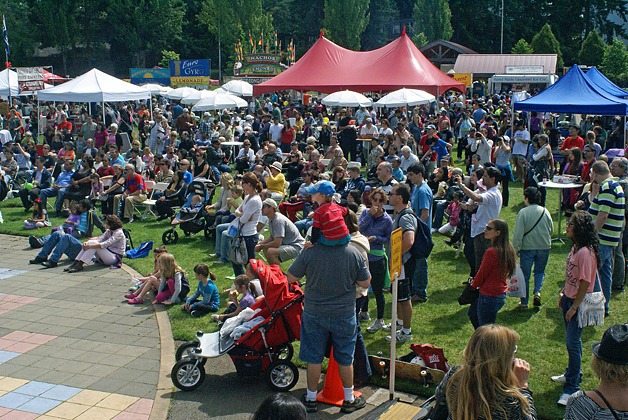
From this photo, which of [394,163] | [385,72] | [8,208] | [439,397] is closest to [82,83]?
[8,208]

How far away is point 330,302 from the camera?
20.4 feet

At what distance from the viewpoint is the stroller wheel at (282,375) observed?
705cm

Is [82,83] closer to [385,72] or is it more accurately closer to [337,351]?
[385,72]

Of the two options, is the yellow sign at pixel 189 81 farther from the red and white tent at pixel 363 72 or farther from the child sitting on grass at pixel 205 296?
the child sitting on grass at pixel 205 296

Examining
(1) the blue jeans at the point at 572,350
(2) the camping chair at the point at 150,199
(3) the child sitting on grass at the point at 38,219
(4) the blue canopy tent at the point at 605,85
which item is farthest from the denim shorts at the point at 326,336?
(4) the blue canopy tent at the point at 605,85

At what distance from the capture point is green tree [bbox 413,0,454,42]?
78619 mm

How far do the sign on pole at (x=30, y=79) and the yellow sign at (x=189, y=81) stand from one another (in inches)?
640

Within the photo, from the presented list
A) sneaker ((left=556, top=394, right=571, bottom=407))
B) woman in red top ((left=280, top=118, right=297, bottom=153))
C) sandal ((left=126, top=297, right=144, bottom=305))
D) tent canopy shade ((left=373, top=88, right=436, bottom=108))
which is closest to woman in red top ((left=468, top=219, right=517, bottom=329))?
sneaker ((left=556, top=394, right=571, bottom=407))

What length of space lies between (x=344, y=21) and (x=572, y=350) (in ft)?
253

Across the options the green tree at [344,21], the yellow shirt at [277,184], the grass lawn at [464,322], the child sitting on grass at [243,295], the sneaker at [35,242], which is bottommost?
the sneaker at [35,242]

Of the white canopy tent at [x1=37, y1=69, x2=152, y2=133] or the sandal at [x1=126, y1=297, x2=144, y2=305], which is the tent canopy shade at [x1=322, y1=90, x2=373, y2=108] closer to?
the white canopy tent at [x1=37, y1=69, x2=152, y2=133]

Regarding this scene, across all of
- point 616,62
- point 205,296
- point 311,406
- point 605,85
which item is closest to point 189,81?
point 616,62

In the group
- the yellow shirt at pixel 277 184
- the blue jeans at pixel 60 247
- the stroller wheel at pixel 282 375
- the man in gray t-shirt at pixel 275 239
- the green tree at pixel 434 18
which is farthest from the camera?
the green tree at pixel 434 18

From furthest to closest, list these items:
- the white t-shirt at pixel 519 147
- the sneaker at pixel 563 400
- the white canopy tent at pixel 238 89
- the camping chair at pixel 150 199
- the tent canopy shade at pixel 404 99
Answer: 1. the white canopy tent at pixel 238 89
2. the tent canopy shade at pixel 404 99
3. the white t-shirt at pixel 519 147
4. the camping chair at pixel 150 199
5. the sneaker at pixel 563 400
